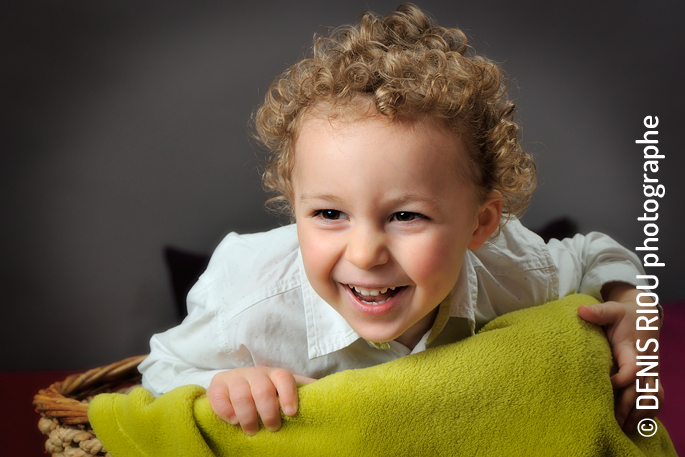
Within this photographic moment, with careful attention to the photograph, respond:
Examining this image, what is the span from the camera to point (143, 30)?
1.07 meters

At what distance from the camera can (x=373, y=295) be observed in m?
0.70

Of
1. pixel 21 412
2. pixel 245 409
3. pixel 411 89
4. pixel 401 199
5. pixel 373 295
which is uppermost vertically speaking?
pixel 411 89

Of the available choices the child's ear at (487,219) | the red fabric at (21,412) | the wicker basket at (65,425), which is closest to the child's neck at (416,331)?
the child's ear at (487,219)

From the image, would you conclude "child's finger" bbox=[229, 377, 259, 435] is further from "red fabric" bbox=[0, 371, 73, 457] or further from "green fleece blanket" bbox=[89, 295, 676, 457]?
"red fabric" bbox=[0, 371, 73, 457]

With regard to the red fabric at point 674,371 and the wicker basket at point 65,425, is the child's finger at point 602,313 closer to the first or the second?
the red fabric at point 674,371

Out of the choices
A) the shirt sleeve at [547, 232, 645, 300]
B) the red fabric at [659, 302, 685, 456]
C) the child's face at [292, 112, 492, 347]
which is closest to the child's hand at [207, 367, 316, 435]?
the child's face at [292, 112, 492, 347]

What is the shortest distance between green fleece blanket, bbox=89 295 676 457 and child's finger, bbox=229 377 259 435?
12 mm

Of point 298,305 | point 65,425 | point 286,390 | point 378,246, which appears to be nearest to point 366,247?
point 378,246

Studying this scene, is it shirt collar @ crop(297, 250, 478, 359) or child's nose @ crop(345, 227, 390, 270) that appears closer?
child's nose @ crop(345, 227, 390, 270)

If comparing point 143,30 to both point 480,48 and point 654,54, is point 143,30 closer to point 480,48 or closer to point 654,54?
point 480,48

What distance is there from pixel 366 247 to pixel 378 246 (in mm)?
15

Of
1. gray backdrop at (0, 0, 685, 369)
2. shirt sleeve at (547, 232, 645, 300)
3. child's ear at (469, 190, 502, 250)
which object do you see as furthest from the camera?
gray backdrop at (0, 0, 685, 369)

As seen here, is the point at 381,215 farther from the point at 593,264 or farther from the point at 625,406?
the point at 593,264

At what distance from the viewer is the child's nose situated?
64 cm
